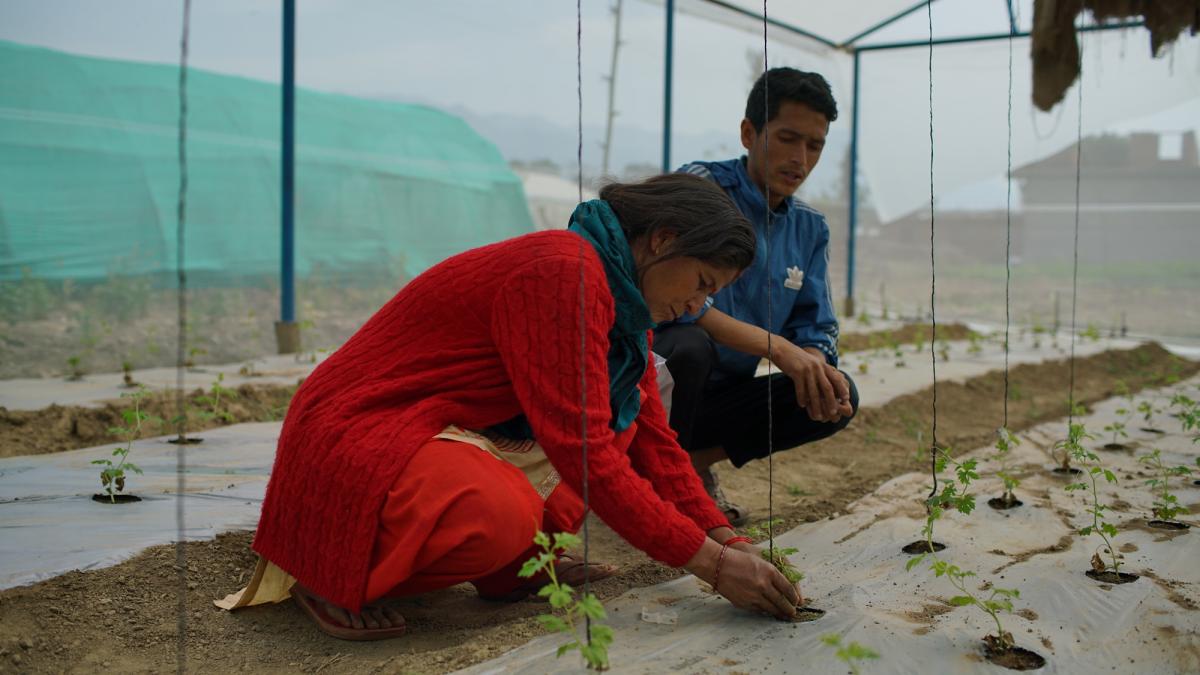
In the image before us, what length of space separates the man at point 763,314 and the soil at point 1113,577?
658 millimetres

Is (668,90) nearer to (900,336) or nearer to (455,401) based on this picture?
(900,336)

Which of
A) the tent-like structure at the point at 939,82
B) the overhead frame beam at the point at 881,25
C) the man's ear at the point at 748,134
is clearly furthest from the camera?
the overhead frame beam at the point at 881,25

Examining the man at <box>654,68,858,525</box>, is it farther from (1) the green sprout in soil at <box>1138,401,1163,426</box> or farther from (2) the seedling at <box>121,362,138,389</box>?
(2) the seedling at <box>121,362,138,389</box>

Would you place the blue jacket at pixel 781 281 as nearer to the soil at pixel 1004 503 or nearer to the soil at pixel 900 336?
the soil at pixel 1004 503

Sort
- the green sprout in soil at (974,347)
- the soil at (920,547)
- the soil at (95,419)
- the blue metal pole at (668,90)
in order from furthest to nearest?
1. the green sprout in soil at (974,347)
2. the blue metal pole at (668,90)
3. the soil at (95,419)
4. the soil at (920,547)

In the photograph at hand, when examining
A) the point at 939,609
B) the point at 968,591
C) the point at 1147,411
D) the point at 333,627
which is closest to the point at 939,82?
the point at 1147,411

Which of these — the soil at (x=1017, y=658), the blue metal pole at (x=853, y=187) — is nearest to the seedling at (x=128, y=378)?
the soil at (x=1017, y=658)

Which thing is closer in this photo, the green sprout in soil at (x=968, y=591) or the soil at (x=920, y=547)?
the green sprout in soil at (x=968, y=591)

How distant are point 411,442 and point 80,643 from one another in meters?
0.79

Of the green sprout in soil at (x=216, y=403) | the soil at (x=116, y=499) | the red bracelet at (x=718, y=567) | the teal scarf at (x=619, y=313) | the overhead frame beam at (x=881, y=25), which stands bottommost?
the soil at (x=116, y=499)

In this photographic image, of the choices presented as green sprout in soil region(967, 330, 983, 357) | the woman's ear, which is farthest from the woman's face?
green sprout in soil region(967, 330, 983, 357)

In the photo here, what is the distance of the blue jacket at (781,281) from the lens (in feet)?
8.82

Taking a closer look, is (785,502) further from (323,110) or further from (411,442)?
(323,110)

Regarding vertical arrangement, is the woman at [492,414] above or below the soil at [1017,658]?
above
